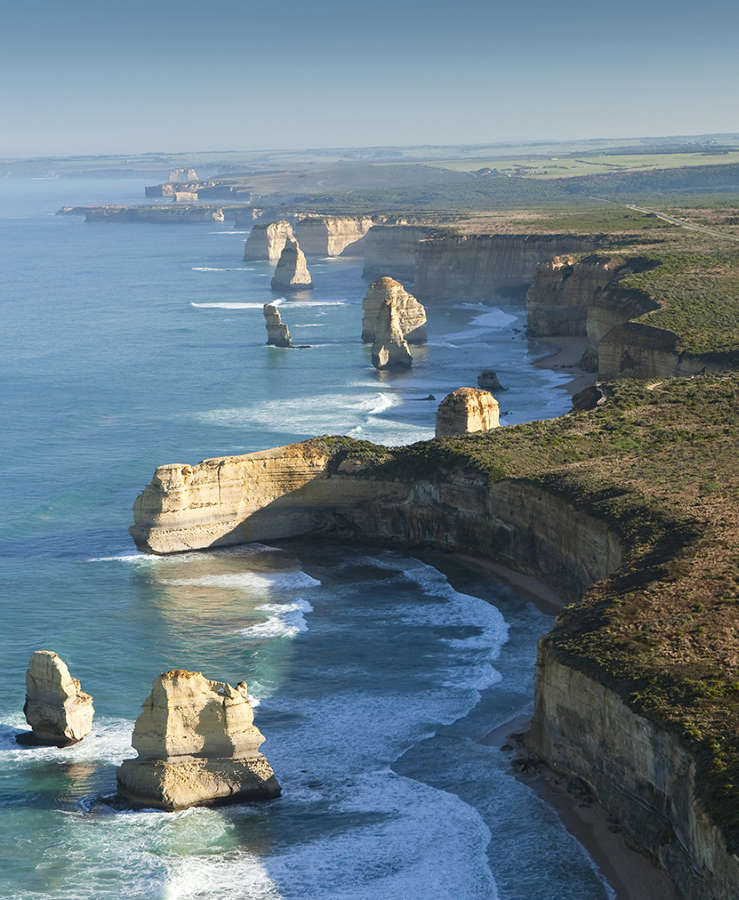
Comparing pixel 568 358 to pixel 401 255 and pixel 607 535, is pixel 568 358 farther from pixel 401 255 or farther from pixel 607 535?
pixel 401 255

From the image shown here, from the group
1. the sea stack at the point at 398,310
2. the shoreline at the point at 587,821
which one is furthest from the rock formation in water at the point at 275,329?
the shoreline at the point at 587,821

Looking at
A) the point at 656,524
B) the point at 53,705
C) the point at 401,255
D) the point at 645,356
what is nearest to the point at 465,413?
the point at 645,356

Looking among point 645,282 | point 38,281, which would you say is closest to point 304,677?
point 645,282

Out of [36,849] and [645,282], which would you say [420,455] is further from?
[645,282]

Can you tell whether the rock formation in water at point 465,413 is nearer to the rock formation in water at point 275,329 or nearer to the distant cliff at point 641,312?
the distant cliff at point 641,312

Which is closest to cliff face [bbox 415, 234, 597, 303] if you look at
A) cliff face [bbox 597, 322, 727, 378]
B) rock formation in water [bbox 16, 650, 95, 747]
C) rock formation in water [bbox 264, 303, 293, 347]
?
rock formation in water [bbox 264, 303, 293, 347]

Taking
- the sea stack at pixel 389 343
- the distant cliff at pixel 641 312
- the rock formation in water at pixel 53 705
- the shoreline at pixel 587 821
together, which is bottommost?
the shoreline at pixel 587 821

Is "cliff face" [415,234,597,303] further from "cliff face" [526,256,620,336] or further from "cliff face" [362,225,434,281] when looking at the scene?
"cliff face" [526,256,620,336]
